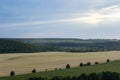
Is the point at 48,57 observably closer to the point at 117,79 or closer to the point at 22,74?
the point at 22,74

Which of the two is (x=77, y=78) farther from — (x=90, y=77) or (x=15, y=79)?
(x=15, y=79)

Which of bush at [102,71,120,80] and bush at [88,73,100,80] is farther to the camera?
bush at [88,73,100,80]

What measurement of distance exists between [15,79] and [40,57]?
40.1 metres

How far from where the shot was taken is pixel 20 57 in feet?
314

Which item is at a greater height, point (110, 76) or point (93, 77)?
point (110, 76)

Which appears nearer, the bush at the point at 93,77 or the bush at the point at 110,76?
the bush at the point at 110,76

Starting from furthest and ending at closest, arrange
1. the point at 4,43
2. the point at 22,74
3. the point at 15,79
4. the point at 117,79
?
1. the point at 4,43
2. the point at 22,74
3. the point at 15,79
4. the point at 117,79

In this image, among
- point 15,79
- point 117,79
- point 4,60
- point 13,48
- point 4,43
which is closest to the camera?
point 117,79

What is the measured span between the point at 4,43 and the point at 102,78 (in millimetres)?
97910

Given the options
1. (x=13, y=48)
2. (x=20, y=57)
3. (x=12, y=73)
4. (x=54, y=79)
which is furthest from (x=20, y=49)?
(x=54, y=79)

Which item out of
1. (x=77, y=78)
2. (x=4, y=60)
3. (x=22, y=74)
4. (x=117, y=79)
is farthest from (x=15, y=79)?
(x=4, y=60)

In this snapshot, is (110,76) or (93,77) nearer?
(110,76)

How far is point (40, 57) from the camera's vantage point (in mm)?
96312

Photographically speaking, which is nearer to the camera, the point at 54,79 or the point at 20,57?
the point at 54,79
